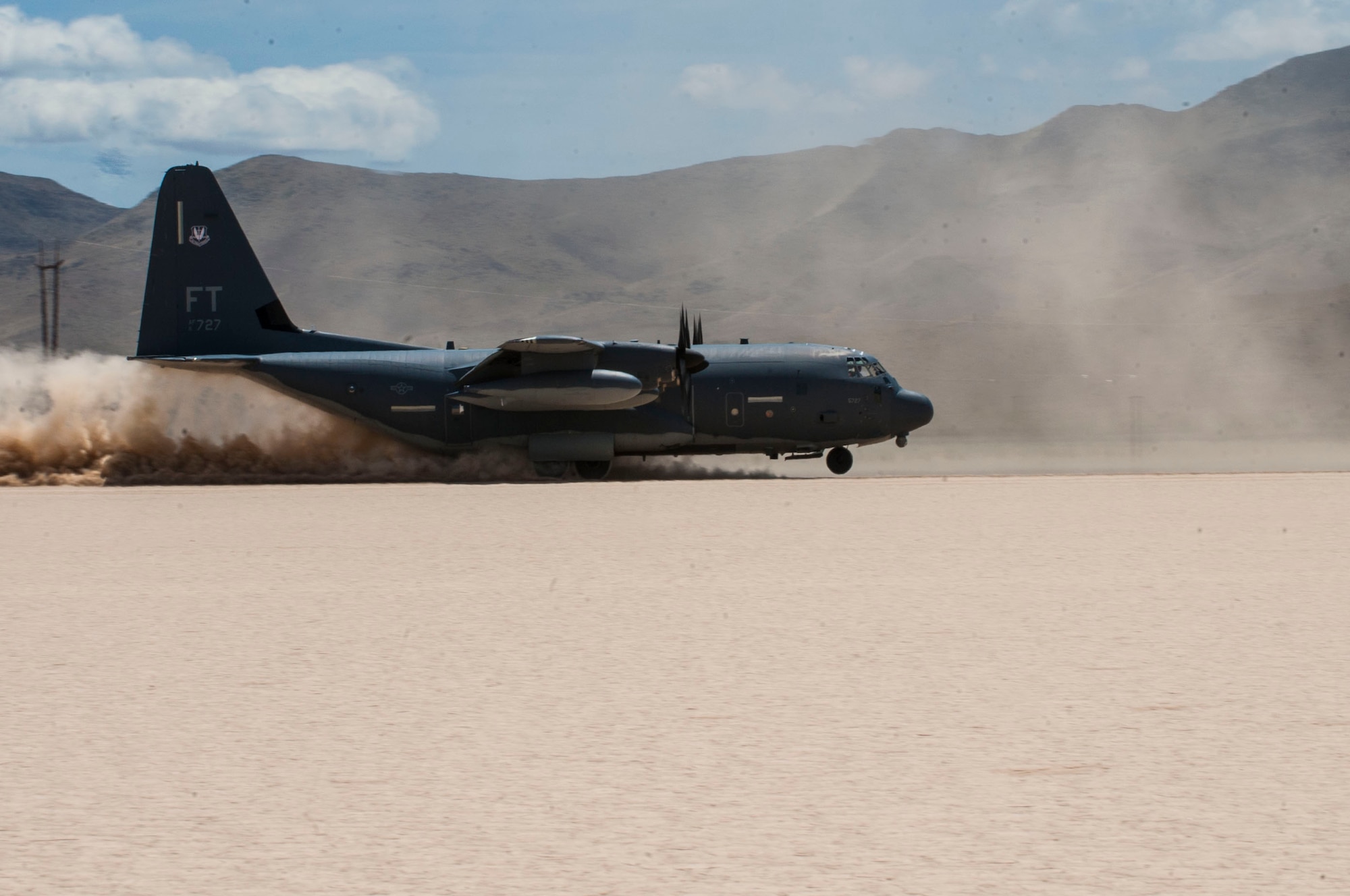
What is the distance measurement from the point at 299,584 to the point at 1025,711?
10046mm

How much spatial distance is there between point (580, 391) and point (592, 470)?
A: 3.04 meters

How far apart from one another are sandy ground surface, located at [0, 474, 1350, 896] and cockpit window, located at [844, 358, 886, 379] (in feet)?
50.9

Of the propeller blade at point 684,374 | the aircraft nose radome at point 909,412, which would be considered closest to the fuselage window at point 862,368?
the aircraft nose radome at point 909,412

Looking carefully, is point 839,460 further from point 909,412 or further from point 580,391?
point 580,391

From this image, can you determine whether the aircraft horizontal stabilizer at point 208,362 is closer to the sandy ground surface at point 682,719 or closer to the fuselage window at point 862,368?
the fuselage window at point 862,368

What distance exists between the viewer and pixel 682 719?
9555 mm

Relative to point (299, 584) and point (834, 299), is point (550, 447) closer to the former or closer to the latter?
point (299, 584)

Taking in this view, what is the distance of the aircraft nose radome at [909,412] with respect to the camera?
3569 cm

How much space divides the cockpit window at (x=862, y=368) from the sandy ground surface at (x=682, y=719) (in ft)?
50.9

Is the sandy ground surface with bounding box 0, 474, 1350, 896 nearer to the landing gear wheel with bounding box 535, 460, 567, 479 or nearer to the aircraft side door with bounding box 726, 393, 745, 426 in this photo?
the aircraft side door with bounding box 726, 393, 745, 426

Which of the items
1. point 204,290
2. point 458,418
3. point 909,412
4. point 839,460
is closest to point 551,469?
point 458,418

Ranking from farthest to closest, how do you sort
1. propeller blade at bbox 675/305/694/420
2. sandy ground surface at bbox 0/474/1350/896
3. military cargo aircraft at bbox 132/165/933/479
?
military cargo aircraft at bbox 132/165/933/479
propeller blade at bbox 675/305/694/420
sandy ground surface at bbox 0/474/1350/896

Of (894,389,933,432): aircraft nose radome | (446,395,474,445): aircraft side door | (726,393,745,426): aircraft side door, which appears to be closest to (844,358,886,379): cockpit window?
(894,389,933,432): aircraft nose radome

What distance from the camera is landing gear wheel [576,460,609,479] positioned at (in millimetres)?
36344
